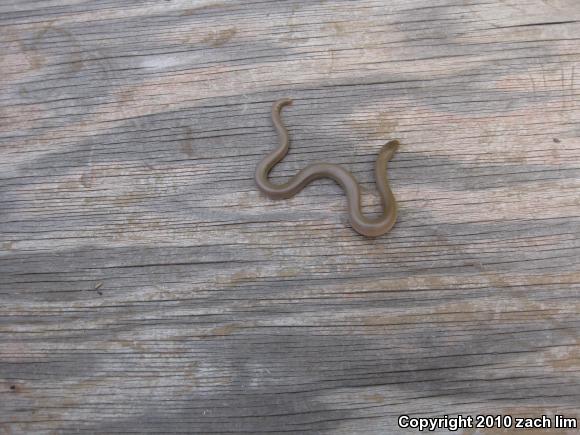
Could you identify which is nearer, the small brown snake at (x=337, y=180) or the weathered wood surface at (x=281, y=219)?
the weathered wood surface at (x=281, y=219)

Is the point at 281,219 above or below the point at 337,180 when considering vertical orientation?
below

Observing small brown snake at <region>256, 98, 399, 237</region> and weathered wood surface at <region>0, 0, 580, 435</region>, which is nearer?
weathered wood surface at <region>0, 0, 580, 435</region>

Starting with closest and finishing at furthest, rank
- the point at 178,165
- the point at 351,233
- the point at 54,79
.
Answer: the point at 351,233, the point at 178,165, the point at 54,79

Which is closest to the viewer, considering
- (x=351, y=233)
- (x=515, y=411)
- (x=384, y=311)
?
(x=515, y=411)

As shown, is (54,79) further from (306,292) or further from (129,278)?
(306,292)

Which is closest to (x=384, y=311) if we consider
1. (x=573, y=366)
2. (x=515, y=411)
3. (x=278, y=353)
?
(x=278, y=353)
